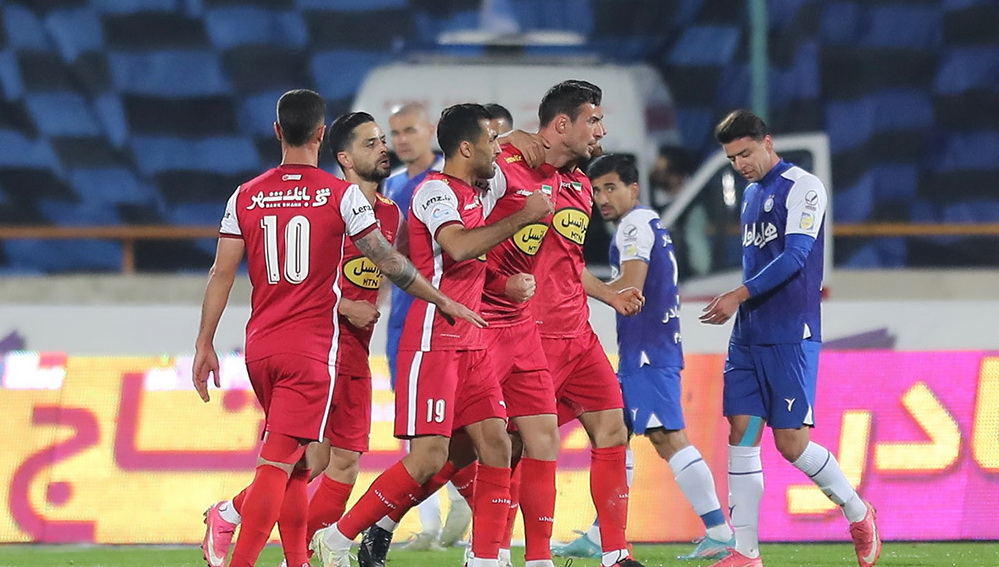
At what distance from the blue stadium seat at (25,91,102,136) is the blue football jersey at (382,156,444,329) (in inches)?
326

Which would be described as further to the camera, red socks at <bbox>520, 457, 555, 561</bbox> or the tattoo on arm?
red socks at <bbox>520, 457, 555, 561</bbox>

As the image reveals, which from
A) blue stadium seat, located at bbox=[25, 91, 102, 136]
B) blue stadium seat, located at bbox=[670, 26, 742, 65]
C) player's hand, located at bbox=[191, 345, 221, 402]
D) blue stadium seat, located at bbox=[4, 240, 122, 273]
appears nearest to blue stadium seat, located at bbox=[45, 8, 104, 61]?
blue stadium seat, located at bbox=[25, 91, 102, 136]

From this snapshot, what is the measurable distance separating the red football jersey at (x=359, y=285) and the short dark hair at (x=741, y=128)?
5.07 feet

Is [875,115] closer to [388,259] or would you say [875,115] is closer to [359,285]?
[359,285]

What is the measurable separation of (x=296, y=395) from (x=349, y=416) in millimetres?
1073

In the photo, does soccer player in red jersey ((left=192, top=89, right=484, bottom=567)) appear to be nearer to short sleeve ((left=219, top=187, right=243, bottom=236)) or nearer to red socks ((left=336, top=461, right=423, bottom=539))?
short sleeve ((left=219, top=187, right=243, bottom=236))

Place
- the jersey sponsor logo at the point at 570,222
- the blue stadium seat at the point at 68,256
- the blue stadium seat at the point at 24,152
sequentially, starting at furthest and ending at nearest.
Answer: the blue stadium seat at the point at 68,256
the blue stadium seat at the point at 24,152
the jersey sponsor logo at the point at 570,222

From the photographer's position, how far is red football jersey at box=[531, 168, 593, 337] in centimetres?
726

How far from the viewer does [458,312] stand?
646 centimetres

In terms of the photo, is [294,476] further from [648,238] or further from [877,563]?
[877,563]

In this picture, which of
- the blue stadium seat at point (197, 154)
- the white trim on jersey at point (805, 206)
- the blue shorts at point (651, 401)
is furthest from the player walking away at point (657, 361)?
the blue stadium seat at point (197, 154)

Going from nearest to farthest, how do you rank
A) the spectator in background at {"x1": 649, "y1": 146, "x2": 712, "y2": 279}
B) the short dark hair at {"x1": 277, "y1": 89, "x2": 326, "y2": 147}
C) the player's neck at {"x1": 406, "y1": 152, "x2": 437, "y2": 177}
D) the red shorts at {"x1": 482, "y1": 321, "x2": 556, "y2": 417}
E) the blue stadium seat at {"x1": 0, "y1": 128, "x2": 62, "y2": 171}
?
the short dark hair at {"x1": 277, "y1": 89, "x2": 326, "y2": 147}
the red shorts at {"x1": 482, "y1": 321, "x2": 556, "y2": 417}
the player's neck at {"x1": 406, "y1": 152, "x2": 437, "y2": 177}
the spectator in background at {"x1": 649, "y1": 146, "x2": 712, "y2": 279}
the blue stadium seat at {"x1": 0, "y1": 128, "x2": 62, "y2": 171}

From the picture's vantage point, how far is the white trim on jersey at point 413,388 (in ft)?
21.9

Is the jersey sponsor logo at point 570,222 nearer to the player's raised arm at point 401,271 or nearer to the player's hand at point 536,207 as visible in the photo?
the player's hand at point 536,207
